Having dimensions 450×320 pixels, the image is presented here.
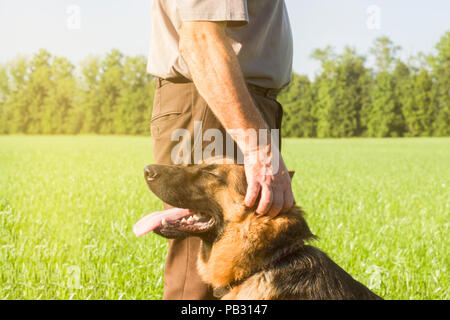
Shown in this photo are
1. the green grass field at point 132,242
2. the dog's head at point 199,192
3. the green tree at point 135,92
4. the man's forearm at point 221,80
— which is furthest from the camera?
the green tree at point 135,92

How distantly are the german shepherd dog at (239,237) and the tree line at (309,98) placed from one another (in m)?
41.3

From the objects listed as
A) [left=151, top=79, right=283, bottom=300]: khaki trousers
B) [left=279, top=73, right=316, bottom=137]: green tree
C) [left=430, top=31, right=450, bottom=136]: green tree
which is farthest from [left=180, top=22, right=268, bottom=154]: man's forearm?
[left=430, top=31, right=450, bottom=136]: green tree

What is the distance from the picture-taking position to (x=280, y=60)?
290 cm

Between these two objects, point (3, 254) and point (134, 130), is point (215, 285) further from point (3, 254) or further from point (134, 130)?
point (134, 130)

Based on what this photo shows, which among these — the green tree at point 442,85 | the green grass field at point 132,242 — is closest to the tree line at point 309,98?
the green tree at point 442,85

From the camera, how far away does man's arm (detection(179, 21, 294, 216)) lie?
2.19m

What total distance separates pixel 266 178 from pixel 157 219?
0.87 meters

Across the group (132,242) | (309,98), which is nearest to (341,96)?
(309,98)

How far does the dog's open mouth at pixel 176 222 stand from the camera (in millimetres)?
2666

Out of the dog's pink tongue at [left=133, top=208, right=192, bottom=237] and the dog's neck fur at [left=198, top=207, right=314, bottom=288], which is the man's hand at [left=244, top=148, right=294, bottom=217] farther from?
the dog's pink tongue at [left=133, top=208, right=192, bottom=237]

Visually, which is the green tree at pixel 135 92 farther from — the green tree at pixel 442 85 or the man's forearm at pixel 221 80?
the man's forearm at pixel 221 80

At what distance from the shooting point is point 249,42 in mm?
2674

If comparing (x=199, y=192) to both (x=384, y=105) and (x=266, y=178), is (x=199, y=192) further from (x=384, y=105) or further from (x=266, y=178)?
(x=384, y=105)
